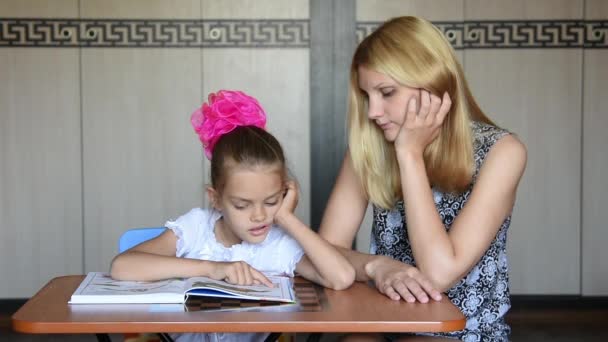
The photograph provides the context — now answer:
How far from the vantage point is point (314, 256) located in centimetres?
193

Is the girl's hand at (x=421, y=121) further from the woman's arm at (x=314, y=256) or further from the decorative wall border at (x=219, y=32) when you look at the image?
the decorative wall border at (x=219, y=32)

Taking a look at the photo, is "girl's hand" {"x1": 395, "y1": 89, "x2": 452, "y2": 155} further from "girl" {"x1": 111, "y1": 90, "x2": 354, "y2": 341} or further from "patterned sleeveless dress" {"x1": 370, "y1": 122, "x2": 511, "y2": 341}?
"girl" {"x1": 111, "y1": 90, "x2": 354, "y2": 341}

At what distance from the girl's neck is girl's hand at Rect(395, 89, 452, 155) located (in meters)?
0.49

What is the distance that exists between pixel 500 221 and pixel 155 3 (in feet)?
8.66

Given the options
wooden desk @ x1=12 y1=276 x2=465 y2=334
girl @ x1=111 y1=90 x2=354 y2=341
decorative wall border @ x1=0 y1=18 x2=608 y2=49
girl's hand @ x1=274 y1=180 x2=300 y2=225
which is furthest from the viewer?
decorative wall border @ x1=0 y1=18 x2=608 y2=49

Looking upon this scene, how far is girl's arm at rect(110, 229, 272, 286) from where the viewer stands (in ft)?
5.99

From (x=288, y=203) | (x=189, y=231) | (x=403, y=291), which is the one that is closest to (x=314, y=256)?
(x=288, y=203)

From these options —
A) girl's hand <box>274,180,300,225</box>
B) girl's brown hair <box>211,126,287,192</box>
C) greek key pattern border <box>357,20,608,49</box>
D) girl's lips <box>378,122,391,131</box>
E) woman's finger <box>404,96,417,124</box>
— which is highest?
greek key pattern border <box>357,20,608,49</box>

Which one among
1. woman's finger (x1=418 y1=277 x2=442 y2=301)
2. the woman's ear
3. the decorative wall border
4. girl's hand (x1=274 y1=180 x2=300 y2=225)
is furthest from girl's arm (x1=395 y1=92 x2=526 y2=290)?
the decorative wall border

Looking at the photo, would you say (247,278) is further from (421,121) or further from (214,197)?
(421,121)

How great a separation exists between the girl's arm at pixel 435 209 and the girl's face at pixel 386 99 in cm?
5

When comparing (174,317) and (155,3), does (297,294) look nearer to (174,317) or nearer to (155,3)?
(174,317)

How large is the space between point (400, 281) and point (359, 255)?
27 cm

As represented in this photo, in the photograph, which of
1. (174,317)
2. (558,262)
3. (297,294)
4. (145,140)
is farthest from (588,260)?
(174,317)
